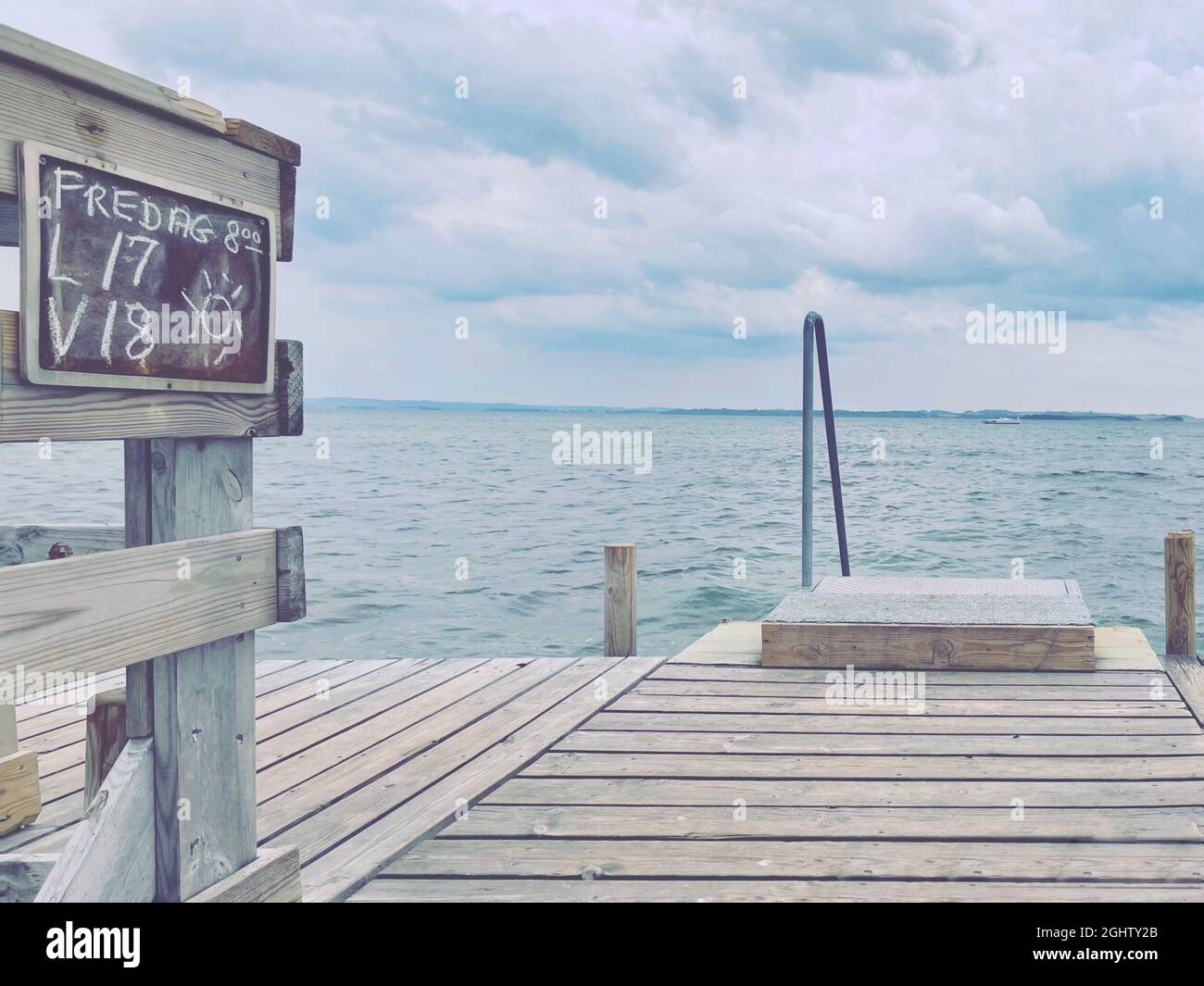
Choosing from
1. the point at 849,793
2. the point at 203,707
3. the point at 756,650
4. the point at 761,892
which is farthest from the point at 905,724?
the point at 203,707

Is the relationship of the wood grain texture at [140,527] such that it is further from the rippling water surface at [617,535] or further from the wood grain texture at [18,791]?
the rippling water surface at [617,535]

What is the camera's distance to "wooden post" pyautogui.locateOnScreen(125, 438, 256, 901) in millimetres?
1923

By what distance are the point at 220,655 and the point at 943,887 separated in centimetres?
179

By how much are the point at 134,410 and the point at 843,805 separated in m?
2.29

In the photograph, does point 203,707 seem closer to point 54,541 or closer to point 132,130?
point 54,541

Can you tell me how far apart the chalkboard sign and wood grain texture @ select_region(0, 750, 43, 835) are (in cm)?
164

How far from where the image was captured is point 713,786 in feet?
10.6

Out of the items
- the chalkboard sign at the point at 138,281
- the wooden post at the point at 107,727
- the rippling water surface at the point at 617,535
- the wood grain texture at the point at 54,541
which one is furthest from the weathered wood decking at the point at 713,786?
the rippling water surface at the point at 617,535

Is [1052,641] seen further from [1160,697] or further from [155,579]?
[155,579]

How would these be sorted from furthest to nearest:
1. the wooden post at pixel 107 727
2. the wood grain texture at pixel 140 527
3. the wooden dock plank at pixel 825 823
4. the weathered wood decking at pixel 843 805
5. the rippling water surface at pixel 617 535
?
the rippling water surface at pixel 617 535, the wooden dock plank at pixel 825 823, the weathered wood decking at pixel 843 805, the wooden post at pixel 107 727, the wood grain texture at pixel 140 527

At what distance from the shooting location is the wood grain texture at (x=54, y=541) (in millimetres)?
1993

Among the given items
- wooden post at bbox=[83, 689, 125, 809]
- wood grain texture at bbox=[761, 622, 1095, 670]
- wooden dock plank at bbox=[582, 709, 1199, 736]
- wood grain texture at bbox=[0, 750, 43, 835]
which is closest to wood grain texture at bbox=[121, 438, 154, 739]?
Result: wooden post at bbox=[83, 689, 125, 809]

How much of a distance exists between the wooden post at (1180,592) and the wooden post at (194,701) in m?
4.92

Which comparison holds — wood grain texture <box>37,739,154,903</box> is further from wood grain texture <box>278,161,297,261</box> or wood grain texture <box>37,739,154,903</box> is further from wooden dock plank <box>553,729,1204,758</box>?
wooden dock plank <box>553,729,1204,758</box>
